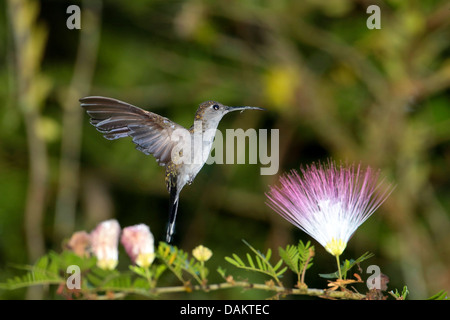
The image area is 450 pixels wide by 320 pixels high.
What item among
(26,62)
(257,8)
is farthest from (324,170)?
(257,8)

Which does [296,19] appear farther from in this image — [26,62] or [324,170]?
[324,170]

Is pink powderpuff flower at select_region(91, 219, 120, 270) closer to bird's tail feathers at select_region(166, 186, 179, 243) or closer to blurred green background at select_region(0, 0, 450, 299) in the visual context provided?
bird's tail feathers at select_region(166, 186, 179, 243)

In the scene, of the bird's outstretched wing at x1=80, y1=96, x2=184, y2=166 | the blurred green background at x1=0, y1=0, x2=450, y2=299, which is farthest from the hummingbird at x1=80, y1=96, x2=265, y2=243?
the blurred green background at x1=0, y1=0, x2=450, y2=299

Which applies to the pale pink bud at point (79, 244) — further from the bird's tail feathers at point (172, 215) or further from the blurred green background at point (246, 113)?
the blurred green background at point (246, 113)

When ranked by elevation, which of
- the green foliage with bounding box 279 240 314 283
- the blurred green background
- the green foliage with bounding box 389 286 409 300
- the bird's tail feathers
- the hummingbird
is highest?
the blurred green background

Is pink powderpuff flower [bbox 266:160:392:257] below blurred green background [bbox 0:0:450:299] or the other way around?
below

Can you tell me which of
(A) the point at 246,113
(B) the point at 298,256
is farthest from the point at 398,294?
(A) the point at 246,113

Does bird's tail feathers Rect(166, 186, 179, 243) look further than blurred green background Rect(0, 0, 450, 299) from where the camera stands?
No
